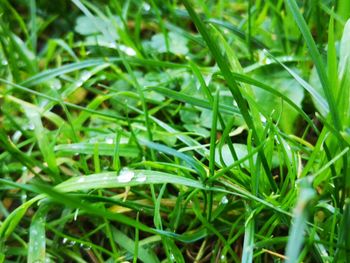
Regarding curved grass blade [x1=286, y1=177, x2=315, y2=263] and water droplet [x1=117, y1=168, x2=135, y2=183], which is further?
water droplet [x1=117, y1=168, x2=135, y2=183]

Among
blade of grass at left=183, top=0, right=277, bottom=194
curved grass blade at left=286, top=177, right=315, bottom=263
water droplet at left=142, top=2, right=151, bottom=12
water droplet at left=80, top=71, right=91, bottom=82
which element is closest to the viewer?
curved grass blade at left=286, top=177, right=315, bottom=263

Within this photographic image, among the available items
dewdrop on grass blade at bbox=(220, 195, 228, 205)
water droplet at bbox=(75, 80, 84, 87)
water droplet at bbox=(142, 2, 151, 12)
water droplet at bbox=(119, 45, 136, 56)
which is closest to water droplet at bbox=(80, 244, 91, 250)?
dewdrop on grass blade at bbox=(220, 195, 228, 205)

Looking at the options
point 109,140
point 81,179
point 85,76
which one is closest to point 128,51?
point 85,76

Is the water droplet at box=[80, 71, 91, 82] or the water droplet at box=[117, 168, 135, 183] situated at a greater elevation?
the water droplet at box=[80, 71, 91, 82]

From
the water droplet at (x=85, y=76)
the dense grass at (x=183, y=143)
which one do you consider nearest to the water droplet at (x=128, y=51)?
the dense grass at (x=183, y=143)

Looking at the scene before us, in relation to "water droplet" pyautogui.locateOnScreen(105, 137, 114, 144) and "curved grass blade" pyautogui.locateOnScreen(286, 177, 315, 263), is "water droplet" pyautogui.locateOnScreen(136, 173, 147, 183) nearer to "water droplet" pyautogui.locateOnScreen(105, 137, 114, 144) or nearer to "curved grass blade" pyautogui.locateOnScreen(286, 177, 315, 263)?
"water droplet" pyautogui.locateOnScreen(105, 137, 114, 144)

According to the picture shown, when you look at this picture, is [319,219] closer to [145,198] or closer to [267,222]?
[267,222]

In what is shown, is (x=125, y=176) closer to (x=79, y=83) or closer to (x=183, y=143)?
(x=183, y=143)
